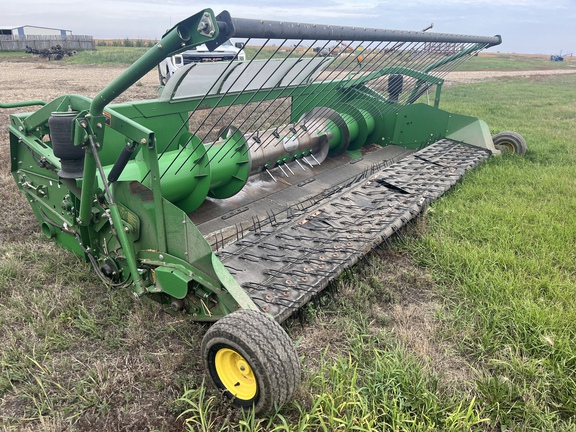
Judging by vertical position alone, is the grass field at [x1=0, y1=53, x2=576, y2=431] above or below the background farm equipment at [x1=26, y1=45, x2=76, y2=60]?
below

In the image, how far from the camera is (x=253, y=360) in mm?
1914

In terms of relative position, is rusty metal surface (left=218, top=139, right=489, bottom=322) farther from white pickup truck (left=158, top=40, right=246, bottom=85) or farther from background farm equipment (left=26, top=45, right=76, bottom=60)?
background farm equipment (left=26, top=45, right=76, bottom=60)

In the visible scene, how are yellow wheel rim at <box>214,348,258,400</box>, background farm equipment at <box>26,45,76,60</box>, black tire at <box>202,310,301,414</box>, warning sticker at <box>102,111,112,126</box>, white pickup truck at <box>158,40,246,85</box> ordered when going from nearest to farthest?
1. black tire at <box>202,310,301,414</box>
2. yellow wheel rim at <box>214,348,258,400</box>
3. warning sticker at <box>102,111,112,126</box>
4. white pickup truck at <box>158,40,246,85</box>
5. background farm equipment at <box>26,45,76,60</box>

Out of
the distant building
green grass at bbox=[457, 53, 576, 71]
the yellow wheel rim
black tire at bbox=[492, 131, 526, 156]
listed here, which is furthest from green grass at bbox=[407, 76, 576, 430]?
the distant building

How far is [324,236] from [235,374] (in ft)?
4.31

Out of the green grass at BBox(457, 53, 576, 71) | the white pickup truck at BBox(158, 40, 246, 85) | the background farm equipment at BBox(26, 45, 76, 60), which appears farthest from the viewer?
the green grass at BBox(457, 53, 576, 71)

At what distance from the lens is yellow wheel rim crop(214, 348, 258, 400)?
2082mm

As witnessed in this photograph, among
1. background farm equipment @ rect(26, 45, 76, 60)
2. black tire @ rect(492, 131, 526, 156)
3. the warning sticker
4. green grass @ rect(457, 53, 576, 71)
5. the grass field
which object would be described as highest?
background farm equipment @ rect(26, 45, 76, 60)

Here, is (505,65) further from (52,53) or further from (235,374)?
(235,374)

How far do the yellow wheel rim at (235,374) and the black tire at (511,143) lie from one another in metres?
5.35

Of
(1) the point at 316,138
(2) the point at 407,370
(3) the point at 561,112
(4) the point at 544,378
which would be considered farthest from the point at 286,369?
(3) the point at 561,112

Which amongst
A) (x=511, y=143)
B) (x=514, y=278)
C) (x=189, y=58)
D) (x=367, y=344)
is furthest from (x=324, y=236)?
(x=189, y=58)

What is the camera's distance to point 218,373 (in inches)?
85.4

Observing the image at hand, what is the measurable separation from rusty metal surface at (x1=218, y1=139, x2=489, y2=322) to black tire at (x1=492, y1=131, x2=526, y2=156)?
198 cm
